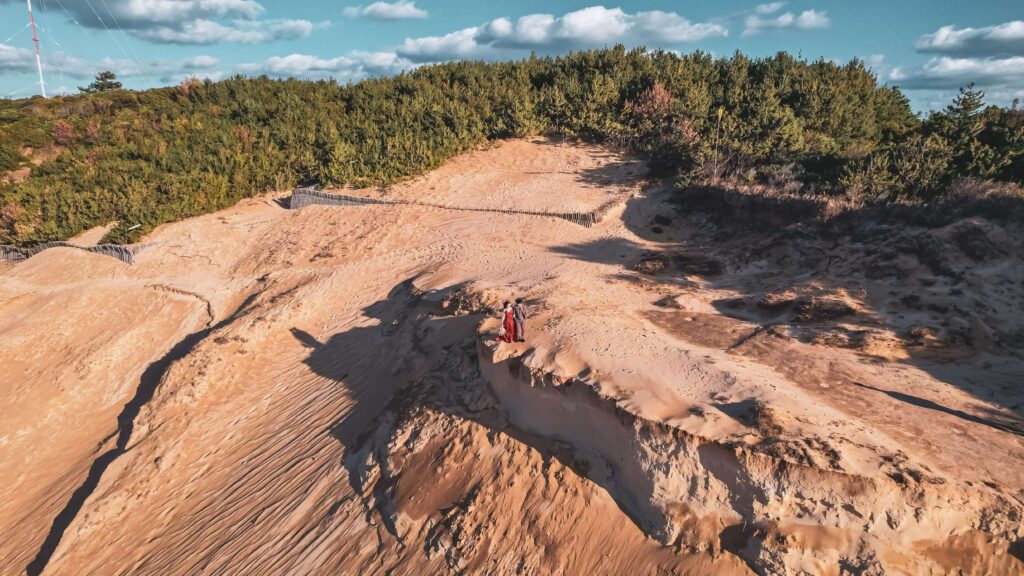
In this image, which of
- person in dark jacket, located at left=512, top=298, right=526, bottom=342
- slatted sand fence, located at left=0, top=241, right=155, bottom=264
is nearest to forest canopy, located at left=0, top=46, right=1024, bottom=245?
slatted sand fence, located at left=0, top=241, right=155, bottom=264

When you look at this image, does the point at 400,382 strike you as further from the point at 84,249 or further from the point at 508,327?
the point at 84,249

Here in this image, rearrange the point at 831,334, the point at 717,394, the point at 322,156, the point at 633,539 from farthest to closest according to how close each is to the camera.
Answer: the point at 322,156
the point at 831,334
the point at 717,394
the point at 633,539

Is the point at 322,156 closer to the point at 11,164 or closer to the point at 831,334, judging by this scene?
the point at 11,164

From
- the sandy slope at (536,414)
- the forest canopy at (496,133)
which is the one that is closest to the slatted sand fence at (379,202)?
the sandy slope at (536,414)

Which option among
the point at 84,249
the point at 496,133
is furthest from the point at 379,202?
the point at 84,249

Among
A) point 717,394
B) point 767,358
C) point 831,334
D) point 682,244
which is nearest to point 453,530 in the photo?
point 717,394
